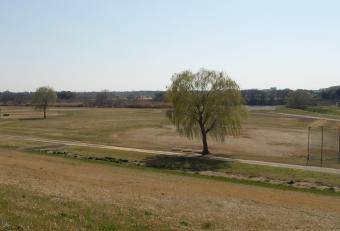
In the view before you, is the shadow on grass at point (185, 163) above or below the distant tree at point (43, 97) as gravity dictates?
below

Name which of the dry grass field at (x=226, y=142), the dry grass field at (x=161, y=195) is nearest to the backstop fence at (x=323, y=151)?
the dry grass field at (x=226, y=142)

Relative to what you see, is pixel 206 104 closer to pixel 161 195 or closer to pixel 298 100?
pixel 161 195

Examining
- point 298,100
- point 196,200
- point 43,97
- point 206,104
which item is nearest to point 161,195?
point 196,200

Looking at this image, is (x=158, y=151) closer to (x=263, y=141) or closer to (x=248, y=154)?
(x=248, y=154)

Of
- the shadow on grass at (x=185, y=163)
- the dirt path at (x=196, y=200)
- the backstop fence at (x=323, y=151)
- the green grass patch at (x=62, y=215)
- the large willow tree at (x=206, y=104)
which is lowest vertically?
the shadow on grass at (x=185, y=163)

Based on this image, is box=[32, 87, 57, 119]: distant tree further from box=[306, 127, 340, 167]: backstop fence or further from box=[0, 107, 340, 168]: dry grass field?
box=[306, 127, 340, 167]: backstop fence

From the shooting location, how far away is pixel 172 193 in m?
26.0

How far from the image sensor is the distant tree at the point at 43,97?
128m

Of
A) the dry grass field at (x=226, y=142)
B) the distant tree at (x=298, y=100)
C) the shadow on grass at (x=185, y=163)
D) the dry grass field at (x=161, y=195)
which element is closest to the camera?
the dry grass field at (x=161, y=195)

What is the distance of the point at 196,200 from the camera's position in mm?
23453

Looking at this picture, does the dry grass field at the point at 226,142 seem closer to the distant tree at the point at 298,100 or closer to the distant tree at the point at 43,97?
the distant tree at the point at 43,97

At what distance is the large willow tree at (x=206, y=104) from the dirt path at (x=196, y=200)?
66.4 feet

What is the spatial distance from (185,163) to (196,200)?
23022 millimetres

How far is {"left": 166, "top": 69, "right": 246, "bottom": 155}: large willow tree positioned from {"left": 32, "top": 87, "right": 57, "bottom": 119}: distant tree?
258 ft
